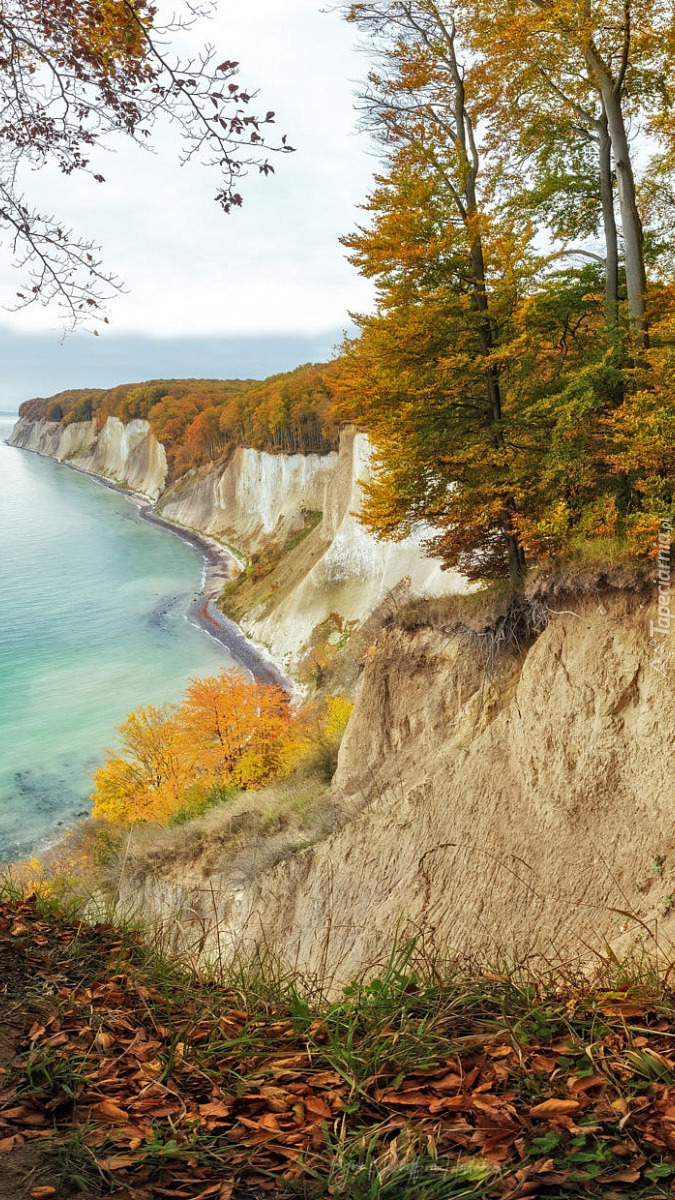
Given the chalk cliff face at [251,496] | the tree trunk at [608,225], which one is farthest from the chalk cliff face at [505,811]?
the chalk cliff face at [251,496]

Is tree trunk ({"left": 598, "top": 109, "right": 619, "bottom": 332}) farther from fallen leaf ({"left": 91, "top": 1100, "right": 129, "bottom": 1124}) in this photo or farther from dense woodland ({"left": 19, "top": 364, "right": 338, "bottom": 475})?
fallen leaf ({"left": 91, "top": 1100, "right": 129, "bottom": 1124})

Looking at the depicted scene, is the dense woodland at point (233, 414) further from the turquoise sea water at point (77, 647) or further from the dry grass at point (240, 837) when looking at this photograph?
the turquoise sea water at point (77, 647)

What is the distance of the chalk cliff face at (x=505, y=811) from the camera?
852 cm

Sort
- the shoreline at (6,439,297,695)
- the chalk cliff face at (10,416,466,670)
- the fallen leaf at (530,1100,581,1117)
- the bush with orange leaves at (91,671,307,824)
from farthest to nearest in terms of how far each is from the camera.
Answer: the shoreline at (6,439,297,695) → the chalk cliff face at (10,416,466,670) → the bush with orange leaves at (91,671,307,824) → the fallen leaf at (530,1100,581,1117)

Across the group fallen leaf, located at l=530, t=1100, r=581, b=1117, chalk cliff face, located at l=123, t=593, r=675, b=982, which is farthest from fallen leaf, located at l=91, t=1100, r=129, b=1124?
chalk cliff face, located at l=123, t=593, r=675, b=982

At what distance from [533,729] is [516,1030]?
7.66m

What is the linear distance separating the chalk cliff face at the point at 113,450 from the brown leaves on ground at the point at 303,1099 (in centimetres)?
9668

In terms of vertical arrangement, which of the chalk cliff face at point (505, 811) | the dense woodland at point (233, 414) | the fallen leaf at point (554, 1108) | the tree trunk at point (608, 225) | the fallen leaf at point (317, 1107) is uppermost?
the dense woodland at point (233, 414)

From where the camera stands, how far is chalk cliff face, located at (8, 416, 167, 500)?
101 metres

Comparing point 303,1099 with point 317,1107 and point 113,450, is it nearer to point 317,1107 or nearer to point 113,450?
point 317,1107

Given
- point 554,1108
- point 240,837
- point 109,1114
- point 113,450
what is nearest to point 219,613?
point 240,837

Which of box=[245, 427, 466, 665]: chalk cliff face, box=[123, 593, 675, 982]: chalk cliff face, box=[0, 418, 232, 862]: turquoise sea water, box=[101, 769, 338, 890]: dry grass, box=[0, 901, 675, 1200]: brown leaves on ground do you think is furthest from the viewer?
box=[245, 427, 466, 665]: chalk cliff face

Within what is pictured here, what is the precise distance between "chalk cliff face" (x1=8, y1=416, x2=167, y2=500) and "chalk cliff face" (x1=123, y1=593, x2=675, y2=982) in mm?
88186

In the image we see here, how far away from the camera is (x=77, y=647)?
48.1 m
